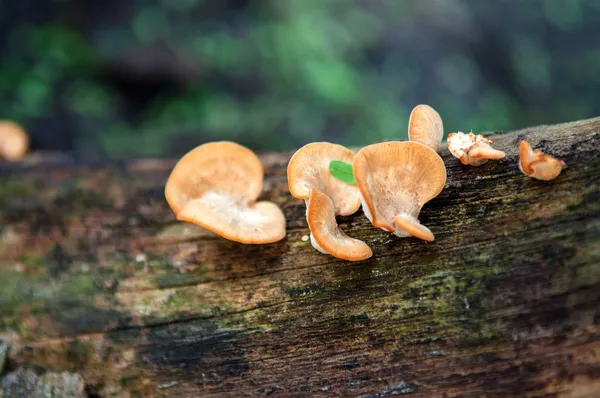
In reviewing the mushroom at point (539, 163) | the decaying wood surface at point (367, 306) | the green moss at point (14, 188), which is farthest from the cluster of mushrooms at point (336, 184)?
the green moss at point (14, 188)

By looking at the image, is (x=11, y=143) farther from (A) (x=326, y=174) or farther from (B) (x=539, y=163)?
(B) (x=539, y=163)

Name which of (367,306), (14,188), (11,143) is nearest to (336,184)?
(367,306)

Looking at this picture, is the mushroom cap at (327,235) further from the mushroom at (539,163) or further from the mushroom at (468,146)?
the mushroom at (539,163)

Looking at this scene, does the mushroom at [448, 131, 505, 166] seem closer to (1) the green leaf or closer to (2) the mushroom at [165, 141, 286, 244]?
(1) the green leaf

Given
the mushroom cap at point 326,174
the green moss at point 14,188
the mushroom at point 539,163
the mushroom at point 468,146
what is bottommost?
the green moss at point 14,188

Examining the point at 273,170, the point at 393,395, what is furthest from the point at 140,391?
the point at 273,170

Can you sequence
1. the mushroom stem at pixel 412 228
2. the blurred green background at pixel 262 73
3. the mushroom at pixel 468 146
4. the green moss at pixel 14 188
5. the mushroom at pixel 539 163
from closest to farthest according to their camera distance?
the mushroom stem at pixel 412 228 < the mushroom at pixel 539 163 < the mushroom at pixel 468 146 < the green moss at pixel 14 188 < the blurred green background at pixel 262 73

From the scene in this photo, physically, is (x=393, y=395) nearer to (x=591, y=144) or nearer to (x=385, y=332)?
(x=385, y=332)
